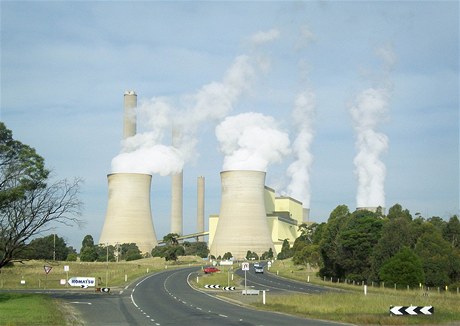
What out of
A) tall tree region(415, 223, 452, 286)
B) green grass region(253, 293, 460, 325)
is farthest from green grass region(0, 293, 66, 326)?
tall tree region(415, 223, 452, 286)

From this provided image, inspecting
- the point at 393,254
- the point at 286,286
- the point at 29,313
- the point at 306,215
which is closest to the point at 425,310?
the point at 29,313

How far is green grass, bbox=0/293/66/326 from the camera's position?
2262 centimetres

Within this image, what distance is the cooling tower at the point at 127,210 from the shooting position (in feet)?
294

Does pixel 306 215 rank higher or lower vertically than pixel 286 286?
higher

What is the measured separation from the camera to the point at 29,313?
25516 millimetres

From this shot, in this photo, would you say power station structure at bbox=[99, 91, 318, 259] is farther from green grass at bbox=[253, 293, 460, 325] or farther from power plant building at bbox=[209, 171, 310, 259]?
green grass at bbox=[253, 293, 460, 325]

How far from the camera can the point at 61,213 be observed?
36438 mm

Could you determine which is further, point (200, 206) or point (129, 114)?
point (200, 206)

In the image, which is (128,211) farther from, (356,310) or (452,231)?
(356,310)

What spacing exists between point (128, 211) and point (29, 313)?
65.1m

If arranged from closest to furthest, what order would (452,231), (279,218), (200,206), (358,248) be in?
(358,248) < (452,231) < (279,218) < (200,206)

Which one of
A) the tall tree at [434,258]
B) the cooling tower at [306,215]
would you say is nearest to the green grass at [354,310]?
the tall tree at [434,258]

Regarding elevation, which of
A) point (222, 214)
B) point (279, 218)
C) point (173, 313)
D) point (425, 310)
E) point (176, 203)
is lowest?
point (173, 313)

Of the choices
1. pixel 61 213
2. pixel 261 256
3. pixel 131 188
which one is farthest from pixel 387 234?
pixel 261 256
